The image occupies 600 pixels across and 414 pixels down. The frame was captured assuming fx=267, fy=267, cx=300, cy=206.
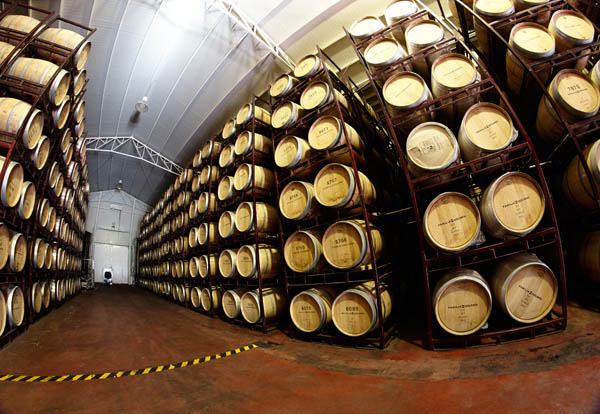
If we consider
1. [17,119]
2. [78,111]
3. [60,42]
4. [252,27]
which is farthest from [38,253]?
[252,27]

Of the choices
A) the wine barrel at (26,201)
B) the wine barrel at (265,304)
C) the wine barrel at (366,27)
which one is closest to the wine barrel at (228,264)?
the wine barrel at (265,304)

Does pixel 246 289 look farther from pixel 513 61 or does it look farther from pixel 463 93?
pixel 513 61

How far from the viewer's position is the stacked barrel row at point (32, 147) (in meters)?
5.19

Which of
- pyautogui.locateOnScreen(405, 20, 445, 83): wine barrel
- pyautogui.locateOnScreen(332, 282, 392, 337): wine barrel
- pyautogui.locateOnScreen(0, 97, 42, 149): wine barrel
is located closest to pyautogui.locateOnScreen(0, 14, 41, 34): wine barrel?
pyautogui.locateOnScreen(0, 97, 42, 149): wine barrel

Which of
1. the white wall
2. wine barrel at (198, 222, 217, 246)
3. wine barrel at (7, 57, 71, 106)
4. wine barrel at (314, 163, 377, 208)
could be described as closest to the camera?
wine barrel at (314, 163, 377, 208)

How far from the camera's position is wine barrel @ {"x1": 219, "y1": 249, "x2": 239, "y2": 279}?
7.16 m

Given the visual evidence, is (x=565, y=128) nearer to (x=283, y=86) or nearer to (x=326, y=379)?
(x=326, y=379)

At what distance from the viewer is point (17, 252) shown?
562 cm

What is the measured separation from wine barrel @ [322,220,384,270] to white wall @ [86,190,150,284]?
24771 millimetres

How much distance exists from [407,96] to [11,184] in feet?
25.3

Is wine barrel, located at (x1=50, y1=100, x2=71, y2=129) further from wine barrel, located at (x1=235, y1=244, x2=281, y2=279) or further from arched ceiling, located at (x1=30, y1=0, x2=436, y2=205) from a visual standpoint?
wine barrel, located at (x1=235, y1=244, x2=281, y2=279)

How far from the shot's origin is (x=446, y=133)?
433cm

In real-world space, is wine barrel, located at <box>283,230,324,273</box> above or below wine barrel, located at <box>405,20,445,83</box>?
below

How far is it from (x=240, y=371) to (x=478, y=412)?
121 inches
